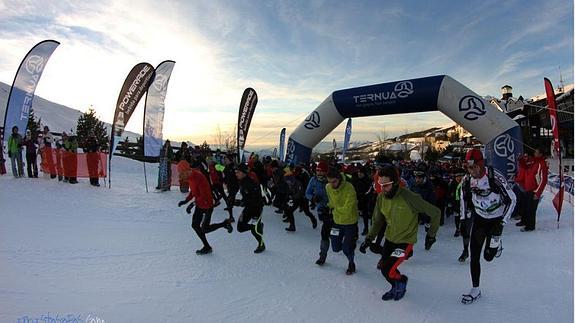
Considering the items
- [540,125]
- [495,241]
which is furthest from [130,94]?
[540,125]

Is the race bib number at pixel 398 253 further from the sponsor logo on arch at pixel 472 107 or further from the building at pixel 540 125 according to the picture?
the building at pixel 540 125

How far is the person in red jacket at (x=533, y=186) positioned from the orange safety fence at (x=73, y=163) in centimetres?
1152

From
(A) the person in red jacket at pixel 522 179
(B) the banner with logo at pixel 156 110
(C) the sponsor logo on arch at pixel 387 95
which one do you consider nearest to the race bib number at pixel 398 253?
(A) the person in red jacket at pixel 522 179

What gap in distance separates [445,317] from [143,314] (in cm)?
313

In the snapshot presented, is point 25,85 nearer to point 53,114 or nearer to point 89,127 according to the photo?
point 89,127

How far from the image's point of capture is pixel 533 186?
7742mm

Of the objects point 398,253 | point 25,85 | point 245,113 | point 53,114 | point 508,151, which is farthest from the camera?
point 53,114

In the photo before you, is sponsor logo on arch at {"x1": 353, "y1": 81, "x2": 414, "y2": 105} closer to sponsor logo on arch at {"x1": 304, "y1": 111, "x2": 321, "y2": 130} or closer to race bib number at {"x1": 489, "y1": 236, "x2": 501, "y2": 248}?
sponsor logo on arch at {"x1": 304, "y1": 111, "x2": 321, "y2": 130}

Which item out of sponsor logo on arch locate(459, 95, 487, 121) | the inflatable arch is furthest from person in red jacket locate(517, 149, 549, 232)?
sponsor logo on arch locate(459, 95, 487, 121)

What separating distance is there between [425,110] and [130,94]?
9003 millimetres

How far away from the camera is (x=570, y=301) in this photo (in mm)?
4047

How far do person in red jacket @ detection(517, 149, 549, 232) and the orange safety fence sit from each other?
11.5 m

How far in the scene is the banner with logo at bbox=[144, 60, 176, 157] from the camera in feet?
37.4

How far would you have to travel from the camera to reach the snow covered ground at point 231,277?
374cm
